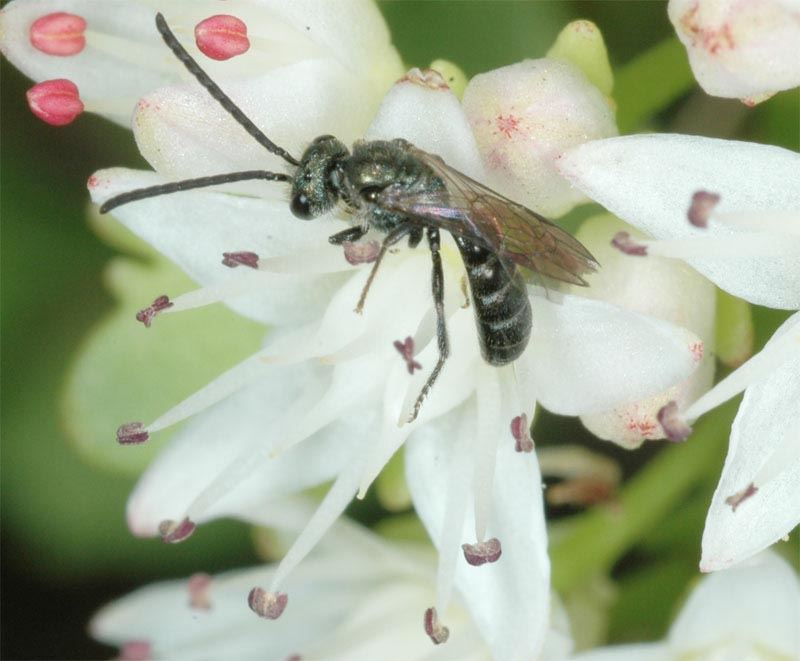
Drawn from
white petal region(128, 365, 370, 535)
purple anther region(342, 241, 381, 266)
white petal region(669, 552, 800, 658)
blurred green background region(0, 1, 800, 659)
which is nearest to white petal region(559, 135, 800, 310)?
purple anther region(342, 241, 381, 266)

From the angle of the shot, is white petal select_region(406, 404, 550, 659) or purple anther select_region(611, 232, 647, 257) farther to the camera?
white petal select_region(406, 404, 550, 659)

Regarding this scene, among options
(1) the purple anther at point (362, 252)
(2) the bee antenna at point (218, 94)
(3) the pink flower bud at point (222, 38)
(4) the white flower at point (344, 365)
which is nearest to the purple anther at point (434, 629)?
(4) the white flower at point (344, 365)

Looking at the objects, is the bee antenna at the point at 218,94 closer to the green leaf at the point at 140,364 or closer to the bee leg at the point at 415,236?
the bee leg at the point at 415,236

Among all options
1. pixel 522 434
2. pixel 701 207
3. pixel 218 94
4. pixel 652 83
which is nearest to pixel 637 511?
pixel 522 434

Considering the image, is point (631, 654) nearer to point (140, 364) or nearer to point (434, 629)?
point (434, 629)

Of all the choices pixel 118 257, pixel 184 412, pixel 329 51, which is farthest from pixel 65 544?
pixel 329 51

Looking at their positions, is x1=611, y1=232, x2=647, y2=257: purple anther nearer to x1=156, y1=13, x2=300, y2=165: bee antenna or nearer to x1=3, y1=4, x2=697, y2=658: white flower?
x1=3, y1=4, x2=697, y2=658: white flower
